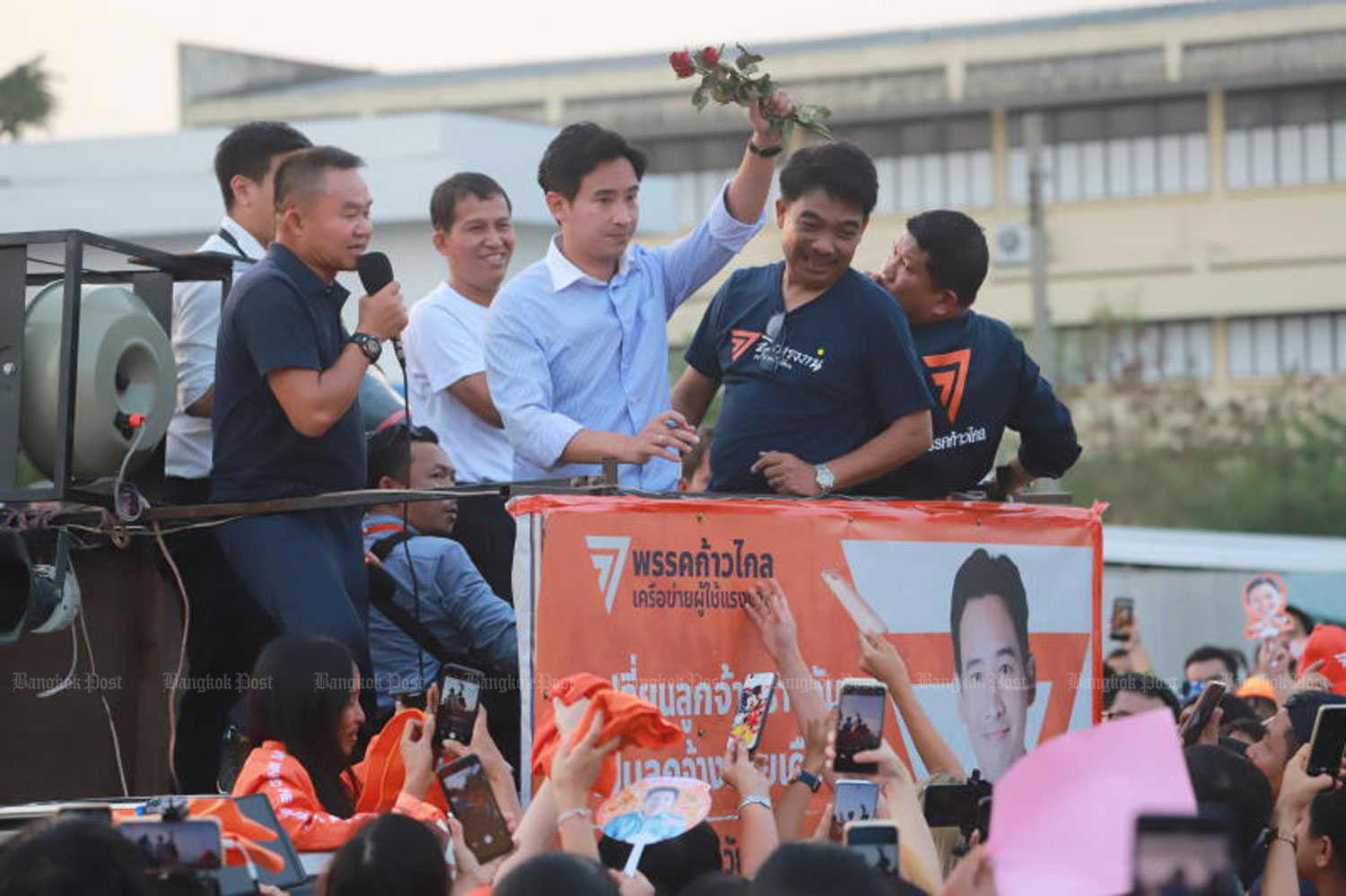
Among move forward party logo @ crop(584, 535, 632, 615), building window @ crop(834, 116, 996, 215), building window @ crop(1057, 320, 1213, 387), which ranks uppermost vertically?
building window @ crop(834, 116, 996, 215)

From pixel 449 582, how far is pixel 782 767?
1430 millimetres

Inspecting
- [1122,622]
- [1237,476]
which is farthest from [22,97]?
[1122,622]

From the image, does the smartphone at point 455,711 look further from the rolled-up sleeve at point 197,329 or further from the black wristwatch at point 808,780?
the rolled-up sleeve at point 197,329

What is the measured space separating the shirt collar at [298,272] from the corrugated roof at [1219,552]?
18389 millimetres

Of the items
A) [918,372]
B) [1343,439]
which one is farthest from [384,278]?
[1343,439]

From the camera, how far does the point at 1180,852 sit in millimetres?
3311

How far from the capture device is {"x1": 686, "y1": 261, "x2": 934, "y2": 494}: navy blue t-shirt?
25.1 feet

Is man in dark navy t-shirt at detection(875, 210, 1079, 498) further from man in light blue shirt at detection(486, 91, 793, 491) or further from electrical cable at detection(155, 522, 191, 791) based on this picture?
electrical cable at detection(155, 522, 191, 791)

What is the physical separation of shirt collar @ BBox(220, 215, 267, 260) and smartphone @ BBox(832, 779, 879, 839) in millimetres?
3745

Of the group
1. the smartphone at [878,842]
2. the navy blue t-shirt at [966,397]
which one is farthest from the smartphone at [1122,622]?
the smartphone at [878,842]

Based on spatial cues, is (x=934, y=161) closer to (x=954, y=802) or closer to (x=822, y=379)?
(x=822, y=379)

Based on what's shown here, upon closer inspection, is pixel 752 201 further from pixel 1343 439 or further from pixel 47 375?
pixel 1343 439

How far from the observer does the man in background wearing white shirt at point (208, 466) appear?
7637 millimetres

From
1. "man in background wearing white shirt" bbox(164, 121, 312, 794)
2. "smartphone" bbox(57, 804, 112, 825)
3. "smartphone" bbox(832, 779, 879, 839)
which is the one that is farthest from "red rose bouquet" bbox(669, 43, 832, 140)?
"smartphone" bbox(57, 804, 112, 825)
